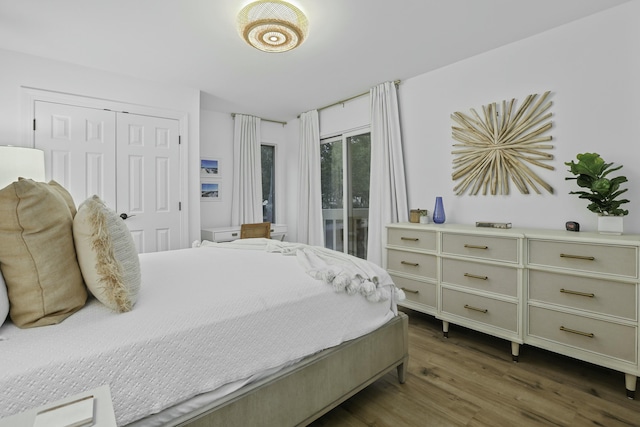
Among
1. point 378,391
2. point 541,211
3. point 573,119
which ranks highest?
point 573,119

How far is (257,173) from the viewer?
4.87 meters

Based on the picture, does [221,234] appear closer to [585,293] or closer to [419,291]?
[419,291]

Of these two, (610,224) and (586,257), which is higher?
(610,224)

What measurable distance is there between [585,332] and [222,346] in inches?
89.1

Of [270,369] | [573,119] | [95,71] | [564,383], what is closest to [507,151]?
[573,119]

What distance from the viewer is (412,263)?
2912 millimetres

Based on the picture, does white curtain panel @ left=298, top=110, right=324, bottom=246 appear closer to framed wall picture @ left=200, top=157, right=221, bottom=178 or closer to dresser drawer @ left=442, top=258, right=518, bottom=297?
framed wall picture @ left=200, top=157, right=221, bottom=178

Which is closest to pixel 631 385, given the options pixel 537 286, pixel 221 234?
pixel 537 286

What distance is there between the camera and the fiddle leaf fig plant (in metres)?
2.05

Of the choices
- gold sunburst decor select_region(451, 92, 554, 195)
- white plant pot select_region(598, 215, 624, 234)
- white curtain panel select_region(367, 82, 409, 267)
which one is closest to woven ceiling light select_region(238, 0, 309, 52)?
white curtain panel select_region(367, 82, 409, 267)

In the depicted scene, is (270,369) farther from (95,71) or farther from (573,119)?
(95,71)

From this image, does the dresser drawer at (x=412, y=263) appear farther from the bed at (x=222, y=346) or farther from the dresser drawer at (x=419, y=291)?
the bed at (x=222, y=346)

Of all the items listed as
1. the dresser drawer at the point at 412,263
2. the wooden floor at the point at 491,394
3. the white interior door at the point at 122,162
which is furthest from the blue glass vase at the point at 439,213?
the white interior door at the point at 122,162

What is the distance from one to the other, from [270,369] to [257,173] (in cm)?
386
